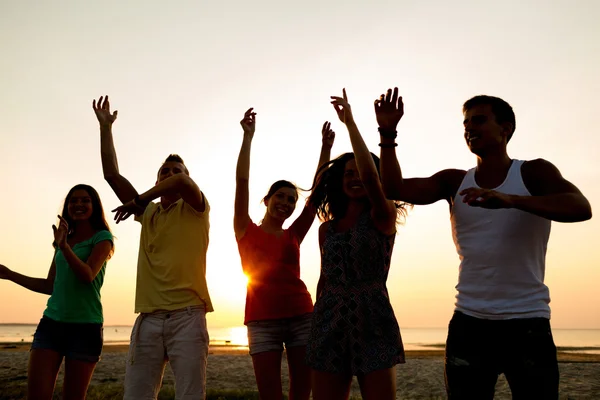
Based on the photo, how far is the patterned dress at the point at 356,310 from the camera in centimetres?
392

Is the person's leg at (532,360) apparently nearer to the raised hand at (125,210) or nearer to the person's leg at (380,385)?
the person's leg at (380,385)

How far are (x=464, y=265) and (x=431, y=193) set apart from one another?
22.8 inches

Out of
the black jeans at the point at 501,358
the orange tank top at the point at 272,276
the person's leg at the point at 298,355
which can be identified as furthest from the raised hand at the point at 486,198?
the orange tank top at the point at 272,276

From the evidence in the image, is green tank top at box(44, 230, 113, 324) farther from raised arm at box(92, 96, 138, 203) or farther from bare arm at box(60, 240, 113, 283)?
raised arm at box(92, 96, 138, 203)

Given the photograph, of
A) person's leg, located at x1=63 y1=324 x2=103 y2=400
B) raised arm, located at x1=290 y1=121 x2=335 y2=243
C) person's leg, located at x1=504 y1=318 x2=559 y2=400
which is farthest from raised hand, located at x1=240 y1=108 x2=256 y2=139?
person's leg, located at x1=504 y1=318 x2=559 y2=400

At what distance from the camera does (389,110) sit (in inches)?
156

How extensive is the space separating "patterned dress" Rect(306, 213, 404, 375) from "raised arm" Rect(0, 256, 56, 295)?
337 centimetres

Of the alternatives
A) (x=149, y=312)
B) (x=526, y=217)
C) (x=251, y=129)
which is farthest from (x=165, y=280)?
(x=526, y=217)

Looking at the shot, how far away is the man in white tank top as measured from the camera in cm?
313

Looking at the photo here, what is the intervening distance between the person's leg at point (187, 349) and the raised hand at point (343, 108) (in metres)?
2.03

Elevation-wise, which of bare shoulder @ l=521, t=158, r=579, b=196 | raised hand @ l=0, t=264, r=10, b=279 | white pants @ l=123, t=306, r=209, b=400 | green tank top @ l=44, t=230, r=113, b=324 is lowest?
white pants @ l=123, t=306, r=209, b=400

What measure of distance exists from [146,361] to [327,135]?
3.16m

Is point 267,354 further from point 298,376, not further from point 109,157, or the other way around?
point 109,157

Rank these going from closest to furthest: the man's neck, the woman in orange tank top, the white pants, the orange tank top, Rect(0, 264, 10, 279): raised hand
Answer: the man's neck, the white pants, the woman in orange tank top, the orange tank top, Rect(0, 264, 10, 279): raised hand
